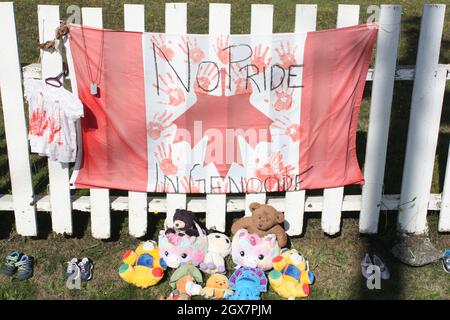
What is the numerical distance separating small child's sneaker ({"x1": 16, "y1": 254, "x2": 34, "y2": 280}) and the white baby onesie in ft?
2.13

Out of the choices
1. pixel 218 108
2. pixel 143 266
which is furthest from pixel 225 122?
pixel 143 266

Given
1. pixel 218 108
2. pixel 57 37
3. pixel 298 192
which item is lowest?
pixel 298 192

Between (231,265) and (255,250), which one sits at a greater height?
(255,250)

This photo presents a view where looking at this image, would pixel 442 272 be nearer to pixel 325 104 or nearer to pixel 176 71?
pixel 325 104

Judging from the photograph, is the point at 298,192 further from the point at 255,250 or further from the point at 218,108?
the point at 218,108

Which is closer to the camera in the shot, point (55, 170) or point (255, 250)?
point (255, 250)

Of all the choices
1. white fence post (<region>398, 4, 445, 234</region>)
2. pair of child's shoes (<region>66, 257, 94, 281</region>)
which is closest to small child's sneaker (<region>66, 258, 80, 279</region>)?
pair of child's shoes (<region>66, 257, 94, 281</region>)

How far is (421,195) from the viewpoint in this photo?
401 centimetres

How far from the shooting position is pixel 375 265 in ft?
12.0

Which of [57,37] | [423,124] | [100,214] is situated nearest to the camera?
[57,37]

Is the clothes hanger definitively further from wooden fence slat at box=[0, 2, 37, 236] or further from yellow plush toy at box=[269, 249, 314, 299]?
yellow plush toy at box=[269, 249, 314, 299]

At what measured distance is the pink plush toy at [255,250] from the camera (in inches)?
143

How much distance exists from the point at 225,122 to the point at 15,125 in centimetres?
129

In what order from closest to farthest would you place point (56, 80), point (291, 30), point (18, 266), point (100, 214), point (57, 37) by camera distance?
1. point (57, 37)
2. point (56, 80)
3. point (18, 266)
4. point (100, 214)
5. point (291, 30)
